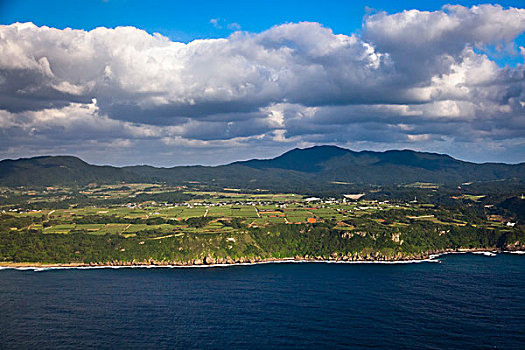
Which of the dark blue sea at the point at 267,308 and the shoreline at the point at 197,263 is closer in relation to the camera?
the dark blue sea at the point at 267,308

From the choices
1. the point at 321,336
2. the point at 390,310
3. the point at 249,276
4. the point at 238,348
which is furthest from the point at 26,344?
the point at 390,310

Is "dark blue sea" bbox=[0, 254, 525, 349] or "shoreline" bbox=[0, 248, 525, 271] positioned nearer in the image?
"dark blue sea" bbox=[0, 254, 525, 349]

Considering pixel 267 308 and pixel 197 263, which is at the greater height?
pixel 197 263

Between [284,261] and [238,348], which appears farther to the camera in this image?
[284,261]

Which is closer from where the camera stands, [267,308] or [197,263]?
[267,308]

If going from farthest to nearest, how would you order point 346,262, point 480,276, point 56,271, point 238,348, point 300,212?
1. point 300,212
2. point 346,262
3. point 56,271
4. point 480,276
5. point 238,348

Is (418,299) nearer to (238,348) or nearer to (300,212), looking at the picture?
(238,348)

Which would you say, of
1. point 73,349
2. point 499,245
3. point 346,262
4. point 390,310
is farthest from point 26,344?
point 499,245

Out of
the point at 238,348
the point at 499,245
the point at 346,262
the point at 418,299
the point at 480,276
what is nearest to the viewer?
the point at 238,348
